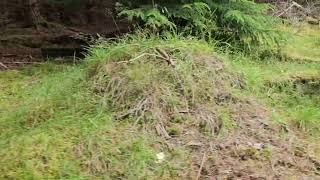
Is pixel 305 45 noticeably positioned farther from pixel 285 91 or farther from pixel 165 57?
pixel 165 57

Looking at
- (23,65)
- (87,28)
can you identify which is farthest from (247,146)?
(87,28)

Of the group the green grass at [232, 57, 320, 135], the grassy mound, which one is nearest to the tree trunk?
the grassy mound

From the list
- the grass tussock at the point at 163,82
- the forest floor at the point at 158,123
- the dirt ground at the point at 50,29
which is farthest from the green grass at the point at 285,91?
the dirt ground at the point at 50,29

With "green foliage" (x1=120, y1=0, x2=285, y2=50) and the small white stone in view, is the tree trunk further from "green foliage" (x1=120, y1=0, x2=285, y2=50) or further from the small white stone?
the small white stone

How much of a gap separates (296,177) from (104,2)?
214 inches

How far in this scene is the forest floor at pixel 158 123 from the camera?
11.2 ft

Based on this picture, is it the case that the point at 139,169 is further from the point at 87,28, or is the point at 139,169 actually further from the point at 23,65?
the point at 87,28

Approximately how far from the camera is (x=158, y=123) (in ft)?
12.4

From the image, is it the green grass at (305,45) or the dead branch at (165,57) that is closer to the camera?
the dead branch at (165,57)

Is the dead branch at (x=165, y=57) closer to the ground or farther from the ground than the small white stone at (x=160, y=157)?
farther from the ground

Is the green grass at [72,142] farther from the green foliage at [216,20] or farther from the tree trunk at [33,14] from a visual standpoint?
the tree trunk at [33,14]

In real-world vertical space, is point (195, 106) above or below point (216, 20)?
below

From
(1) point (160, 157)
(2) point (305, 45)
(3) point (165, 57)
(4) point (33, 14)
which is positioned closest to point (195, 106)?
(3) point (165, 57)

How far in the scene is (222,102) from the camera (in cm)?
414
